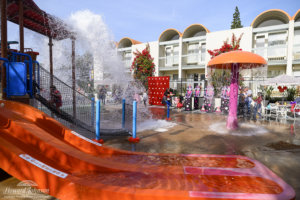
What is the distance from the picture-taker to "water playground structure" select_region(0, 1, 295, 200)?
8.97 feet

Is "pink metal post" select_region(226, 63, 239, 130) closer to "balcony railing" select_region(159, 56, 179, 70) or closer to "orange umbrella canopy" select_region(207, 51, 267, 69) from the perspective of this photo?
"orange umbrella canopy" select_region(207, 51, 267, 69)

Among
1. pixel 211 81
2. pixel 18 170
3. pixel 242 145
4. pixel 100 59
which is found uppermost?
pixel 100 59

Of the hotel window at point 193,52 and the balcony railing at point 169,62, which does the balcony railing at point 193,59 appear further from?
the balcony railing at point 169,62

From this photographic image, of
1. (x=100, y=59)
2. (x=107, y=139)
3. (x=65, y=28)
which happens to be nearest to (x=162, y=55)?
(x=100, y=59)

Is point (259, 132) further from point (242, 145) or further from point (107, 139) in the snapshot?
point (107, 139)

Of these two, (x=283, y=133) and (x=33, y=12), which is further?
(x=283, y=133)

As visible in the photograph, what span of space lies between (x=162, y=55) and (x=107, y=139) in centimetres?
1826

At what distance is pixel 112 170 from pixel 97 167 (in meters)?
0.29

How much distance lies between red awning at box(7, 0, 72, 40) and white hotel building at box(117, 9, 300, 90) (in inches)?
428

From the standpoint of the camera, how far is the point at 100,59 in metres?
Answer: 10.6

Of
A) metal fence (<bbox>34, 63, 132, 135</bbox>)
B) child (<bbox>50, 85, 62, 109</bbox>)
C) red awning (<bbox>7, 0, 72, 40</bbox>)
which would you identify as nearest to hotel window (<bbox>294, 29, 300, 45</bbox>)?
metal fence (<bbox>34, 63, 132, 135</bbox>)

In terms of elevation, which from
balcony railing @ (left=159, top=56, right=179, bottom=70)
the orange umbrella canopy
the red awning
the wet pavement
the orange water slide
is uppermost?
balcony railing @ (left=159, top=56, right=179, bottom=70)

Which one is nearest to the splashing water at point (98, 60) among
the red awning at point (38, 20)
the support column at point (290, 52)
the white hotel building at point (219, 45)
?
the red awning at point (38, 20)

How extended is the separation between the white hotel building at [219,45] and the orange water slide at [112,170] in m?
13.2
